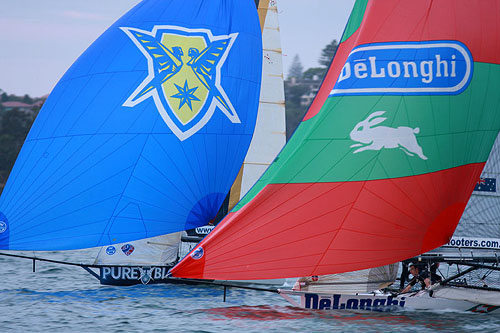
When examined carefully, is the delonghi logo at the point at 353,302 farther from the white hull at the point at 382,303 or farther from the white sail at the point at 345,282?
the white sail at the point at 345,282

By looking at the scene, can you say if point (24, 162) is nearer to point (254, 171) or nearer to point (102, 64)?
point (102, 64)

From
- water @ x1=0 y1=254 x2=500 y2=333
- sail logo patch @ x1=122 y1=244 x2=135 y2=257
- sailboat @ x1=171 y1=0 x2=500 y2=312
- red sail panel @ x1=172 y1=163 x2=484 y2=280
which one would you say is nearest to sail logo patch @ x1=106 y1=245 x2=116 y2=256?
sail logo patch @ x1=122 y1=244 x2=135 y2=257

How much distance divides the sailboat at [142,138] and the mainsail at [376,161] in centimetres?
232

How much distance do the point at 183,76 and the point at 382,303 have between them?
5.03 m

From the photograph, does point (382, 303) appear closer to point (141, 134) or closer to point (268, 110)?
point (141, 134)

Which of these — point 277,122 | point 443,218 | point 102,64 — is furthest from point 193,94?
point 443,218

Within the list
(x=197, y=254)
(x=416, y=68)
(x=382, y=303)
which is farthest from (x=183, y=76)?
(x=382, y=303)

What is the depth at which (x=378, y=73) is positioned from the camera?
11703 mm

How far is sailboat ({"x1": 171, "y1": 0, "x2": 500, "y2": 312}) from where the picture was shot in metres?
11.6

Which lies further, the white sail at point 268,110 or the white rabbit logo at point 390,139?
the white sail at point 268,110

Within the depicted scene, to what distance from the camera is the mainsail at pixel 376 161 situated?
456 inches

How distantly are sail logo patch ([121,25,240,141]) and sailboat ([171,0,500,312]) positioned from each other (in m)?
2.96

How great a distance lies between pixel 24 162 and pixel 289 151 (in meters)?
4.43

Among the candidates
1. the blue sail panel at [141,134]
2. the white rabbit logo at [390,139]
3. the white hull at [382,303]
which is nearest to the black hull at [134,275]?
the blue sail panel at [141,134]
